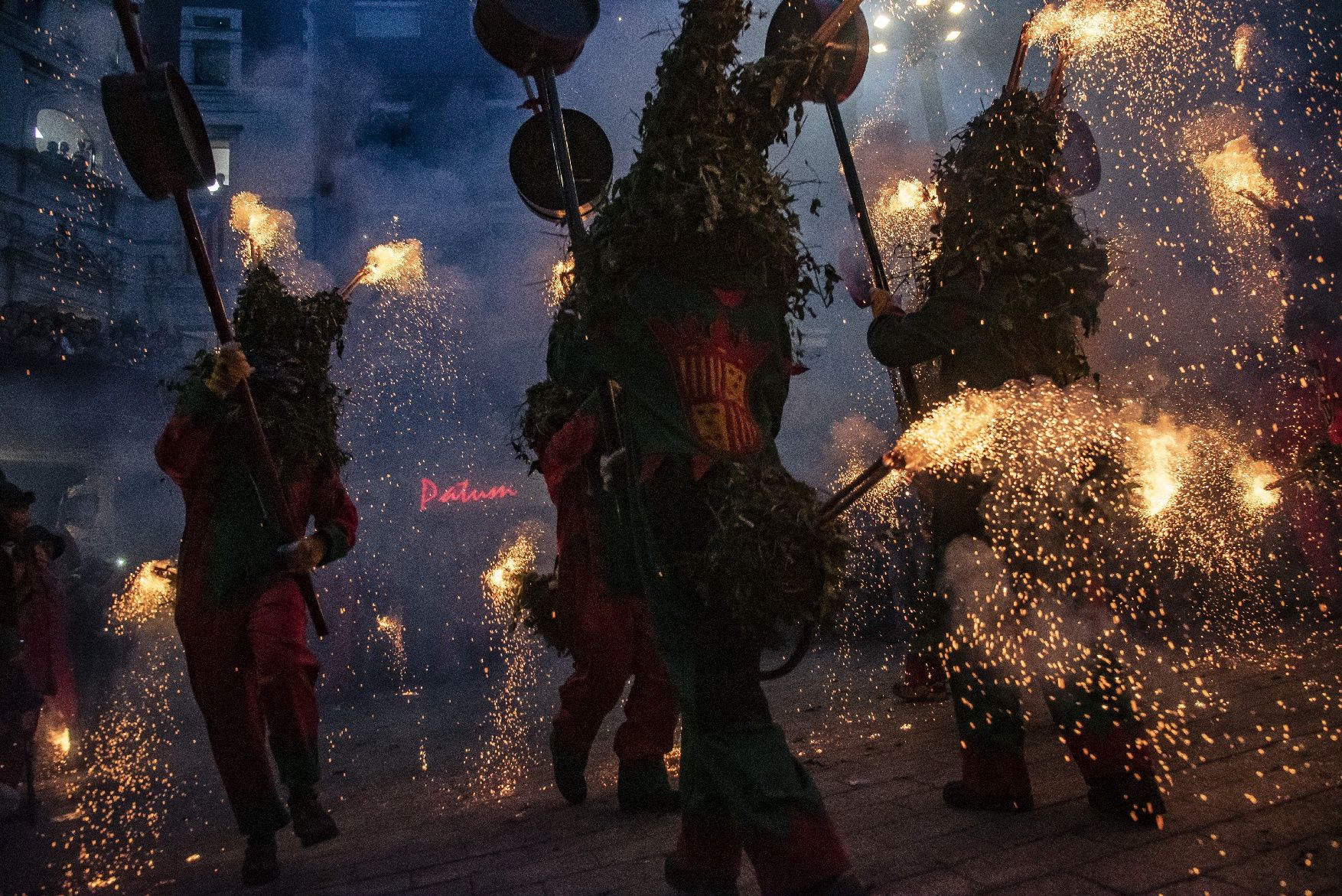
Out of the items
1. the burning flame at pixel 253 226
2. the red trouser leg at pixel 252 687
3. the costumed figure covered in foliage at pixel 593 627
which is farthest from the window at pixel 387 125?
the red trouser leg at pixel 252 687

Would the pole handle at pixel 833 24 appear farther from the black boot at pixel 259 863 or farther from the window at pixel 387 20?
the window at pixel 387 20

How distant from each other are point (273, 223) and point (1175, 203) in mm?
11361

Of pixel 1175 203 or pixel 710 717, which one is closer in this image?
pixel 710 717

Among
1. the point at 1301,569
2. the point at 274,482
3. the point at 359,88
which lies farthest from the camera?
the point at 359,88

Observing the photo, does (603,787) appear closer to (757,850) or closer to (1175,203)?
(757,850)

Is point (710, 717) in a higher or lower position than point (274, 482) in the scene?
lower

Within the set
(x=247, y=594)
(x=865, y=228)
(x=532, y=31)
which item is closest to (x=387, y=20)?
(x=532, y=31)

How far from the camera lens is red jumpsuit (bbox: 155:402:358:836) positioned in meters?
3.38

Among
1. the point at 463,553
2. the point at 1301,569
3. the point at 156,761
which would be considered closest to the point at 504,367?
the point at 463,553

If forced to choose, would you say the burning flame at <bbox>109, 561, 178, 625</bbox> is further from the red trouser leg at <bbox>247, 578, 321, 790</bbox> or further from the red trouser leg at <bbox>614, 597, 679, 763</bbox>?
the red trouser leg at <bbox>614, 597, 679, 763</bbox>

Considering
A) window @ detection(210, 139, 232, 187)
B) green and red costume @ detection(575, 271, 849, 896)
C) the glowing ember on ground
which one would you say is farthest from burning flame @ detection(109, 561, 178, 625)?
window @ detection(210, 139, 232, 187)

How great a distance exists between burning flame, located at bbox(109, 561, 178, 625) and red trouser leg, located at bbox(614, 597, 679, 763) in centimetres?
1021

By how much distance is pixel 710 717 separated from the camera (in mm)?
2215

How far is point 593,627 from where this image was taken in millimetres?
3896
